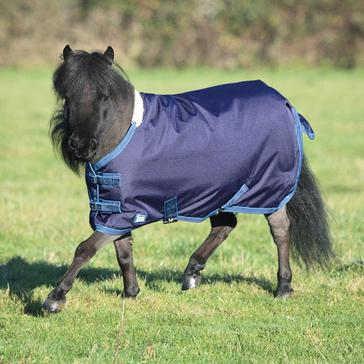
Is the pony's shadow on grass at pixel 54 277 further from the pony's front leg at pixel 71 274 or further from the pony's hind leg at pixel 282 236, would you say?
the pony's front leg at pixel 71 274

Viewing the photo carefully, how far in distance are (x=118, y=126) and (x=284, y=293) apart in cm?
182

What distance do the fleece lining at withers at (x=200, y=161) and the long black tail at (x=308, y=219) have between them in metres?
0.28

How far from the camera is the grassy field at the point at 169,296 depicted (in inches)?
190

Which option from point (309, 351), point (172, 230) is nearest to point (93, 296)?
point (309, 351)

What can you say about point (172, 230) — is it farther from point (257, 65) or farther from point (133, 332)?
point (257, 65)

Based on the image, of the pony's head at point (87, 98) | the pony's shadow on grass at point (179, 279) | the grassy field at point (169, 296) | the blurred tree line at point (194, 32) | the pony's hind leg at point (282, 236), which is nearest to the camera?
the grassy field at point (169, 296)

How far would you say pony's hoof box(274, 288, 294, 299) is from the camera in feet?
20.0

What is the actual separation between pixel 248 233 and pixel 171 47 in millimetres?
23894

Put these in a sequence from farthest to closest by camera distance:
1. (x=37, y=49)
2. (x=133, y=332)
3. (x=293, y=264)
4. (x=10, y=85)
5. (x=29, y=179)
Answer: (x=37, y=49) → (x=10, y=85) → (x=29, y=179) → (x=293, y=264) → (x=133, y=332)

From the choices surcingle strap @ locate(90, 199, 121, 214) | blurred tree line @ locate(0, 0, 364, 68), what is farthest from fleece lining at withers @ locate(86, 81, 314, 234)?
blurred tree line @ locate(0, 0, 364, 68)

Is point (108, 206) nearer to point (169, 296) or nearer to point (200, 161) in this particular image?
point (200, 161)

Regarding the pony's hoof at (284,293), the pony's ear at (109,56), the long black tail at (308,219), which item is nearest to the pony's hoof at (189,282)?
the pony's hoof at (284,293)

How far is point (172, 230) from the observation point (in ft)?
29.1

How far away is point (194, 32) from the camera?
32.0 metres
